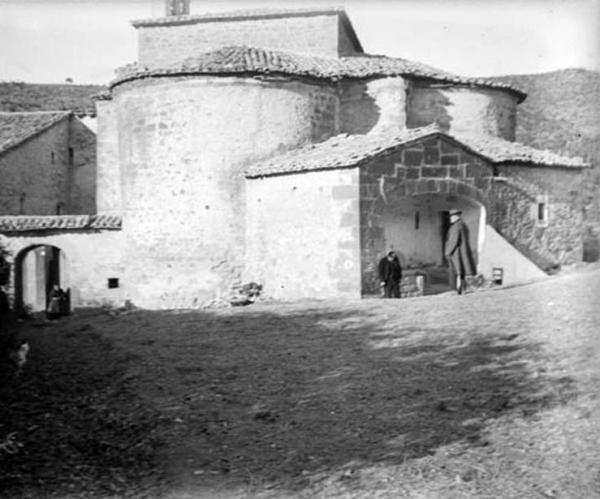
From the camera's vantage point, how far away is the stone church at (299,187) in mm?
14844

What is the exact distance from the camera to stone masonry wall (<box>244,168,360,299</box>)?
14375mm

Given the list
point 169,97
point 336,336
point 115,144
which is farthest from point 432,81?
point 336,336

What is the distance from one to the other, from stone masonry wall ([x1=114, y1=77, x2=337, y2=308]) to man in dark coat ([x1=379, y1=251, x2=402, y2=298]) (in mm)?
4120

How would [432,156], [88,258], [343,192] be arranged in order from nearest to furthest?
[343,192], [432,156], [88,258]

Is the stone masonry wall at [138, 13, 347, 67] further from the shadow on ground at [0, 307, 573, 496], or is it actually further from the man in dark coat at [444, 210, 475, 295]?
the shadow on ground at [0, 307, 573, 496]

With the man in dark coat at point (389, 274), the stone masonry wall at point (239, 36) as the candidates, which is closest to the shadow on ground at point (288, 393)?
the man in dark coat at point (389, 274)

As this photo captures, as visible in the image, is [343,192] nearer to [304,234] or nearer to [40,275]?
[304,234]

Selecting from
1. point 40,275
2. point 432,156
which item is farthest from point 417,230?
point 40,275

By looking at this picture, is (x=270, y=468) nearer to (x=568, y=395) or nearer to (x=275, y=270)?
(x=568, y=395)

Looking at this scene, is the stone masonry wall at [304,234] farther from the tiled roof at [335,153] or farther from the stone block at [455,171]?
the stone block at [455,171]

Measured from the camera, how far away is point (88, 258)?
19062mm

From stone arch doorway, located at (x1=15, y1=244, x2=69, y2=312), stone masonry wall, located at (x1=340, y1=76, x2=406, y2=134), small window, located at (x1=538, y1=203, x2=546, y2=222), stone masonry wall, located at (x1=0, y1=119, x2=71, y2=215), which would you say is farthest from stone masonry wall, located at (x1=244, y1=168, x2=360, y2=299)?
stone arch doorway, located at (x1=15, y1=244, x2=69, y2=312)

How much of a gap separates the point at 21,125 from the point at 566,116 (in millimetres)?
26920

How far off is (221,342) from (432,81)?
467 inches
